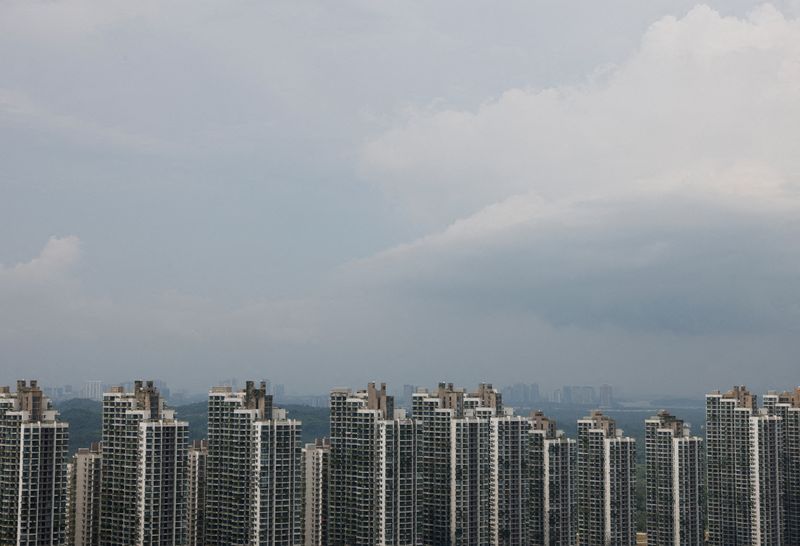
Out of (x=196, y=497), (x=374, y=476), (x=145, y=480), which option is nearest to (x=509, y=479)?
(x=374, y=476)

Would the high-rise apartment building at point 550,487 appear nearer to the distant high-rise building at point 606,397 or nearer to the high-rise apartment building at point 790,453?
the high-rise apartment building at point 790,453

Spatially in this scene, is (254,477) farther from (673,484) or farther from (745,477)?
(745,477)

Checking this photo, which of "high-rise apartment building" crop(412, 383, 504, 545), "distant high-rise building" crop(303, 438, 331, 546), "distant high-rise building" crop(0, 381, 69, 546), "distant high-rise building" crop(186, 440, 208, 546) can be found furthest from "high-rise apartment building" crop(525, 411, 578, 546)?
"distant high-rise building" crop(0, 381, 69, 546)

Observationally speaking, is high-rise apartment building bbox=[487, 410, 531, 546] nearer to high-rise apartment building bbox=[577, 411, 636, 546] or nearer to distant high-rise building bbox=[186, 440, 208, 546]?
high-rise apartment building bbox=[577, 411, 636, 546]

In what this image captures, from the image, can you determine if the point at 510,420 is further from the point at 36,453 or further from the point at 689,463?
the point at 36,453

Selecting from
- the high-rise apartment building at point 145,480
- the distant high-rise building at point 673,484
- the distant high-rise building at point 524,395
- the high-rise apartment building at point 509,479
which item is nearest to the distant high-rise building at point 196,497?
the high-rise apartment building at point 145,480

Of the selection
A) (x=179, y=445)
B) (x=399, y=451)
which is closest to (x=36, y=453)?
(x=179, y=445)
